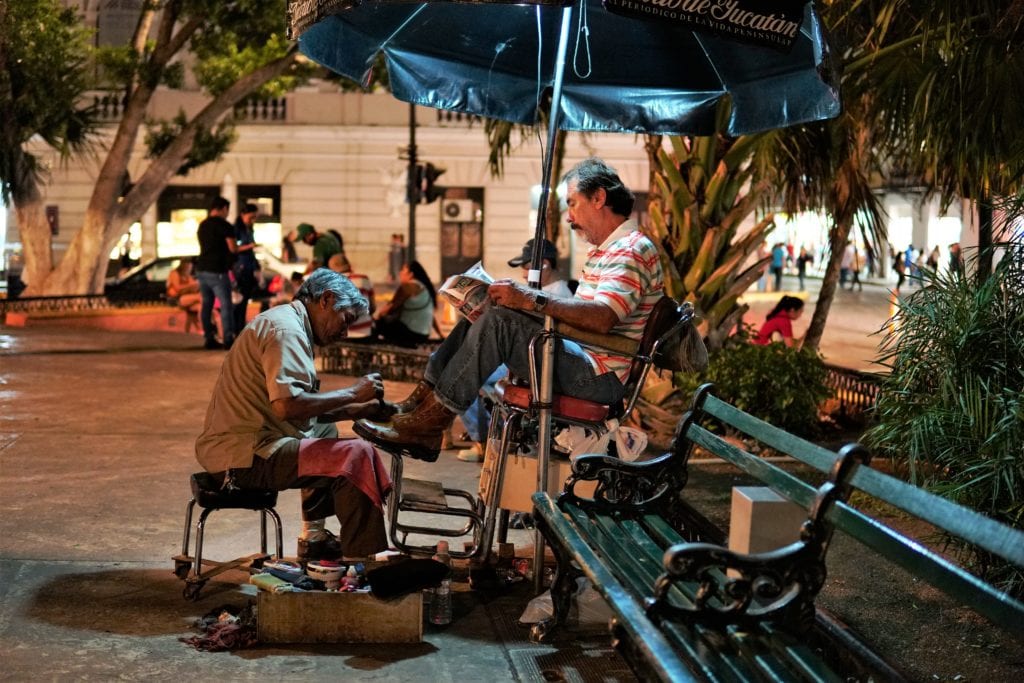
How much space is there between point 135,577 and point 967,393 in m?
3.72

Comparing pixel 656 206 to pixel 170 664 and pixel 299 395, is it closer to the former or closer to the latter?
pixel 299 395

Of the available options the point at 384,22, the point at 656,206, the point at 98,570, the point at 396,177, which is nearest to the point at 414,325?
the point at 656,206

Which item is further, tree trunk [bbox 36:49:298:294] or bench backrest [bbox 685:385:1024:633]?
tree trunk [bbox 36:49:298:294]

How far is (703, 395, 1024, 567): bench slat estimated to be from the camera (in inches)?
114

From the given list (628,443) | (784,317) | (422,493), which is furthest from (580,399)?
(784,317)

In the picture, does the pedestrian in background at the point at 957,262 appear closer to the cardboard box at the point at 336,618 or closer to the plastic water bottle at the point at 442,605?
the plastic water bottle at the point at 442,605

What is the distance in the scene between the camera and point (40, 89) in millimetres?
19328

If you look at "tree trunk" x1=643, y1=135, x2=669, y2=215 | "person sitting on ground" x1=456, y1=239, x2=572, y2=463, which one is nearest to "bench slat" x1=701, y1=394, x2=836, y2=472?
"person sitting on ground" x1=456, y1=239, x2=572, y2=463

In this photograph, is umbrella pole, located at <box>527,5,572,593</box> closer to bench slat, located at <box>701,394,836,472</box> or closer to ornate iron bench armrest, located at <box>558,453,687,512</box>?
ornate iron bench armrest, located at <box>558,453,687,512</box>

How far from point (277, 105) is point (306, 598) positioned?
3519 centimetres

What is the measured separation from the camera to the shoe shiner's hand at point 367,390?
5496 mm

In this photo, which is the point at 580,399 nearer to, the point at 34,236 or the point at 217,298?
the point at 217,298

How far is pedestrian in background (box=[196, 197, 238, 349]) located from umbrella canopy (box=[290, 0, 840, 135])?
866 cm

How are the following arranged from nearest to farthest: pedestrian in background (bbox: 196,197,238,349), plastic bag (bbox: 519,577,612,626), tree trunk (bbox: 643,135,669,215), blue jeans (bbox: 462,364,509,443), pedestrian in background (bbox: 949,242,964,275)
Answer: plastic bag (bbox: 519,577,612,626) < pedestrian in background (bbox: 949,242,964,275) < blue jeans (bbox: 462,364,509,443) < tree trunk (bbox: 643,135,669,215) < pedestrian in background (bbox: 196,197,238,349)
